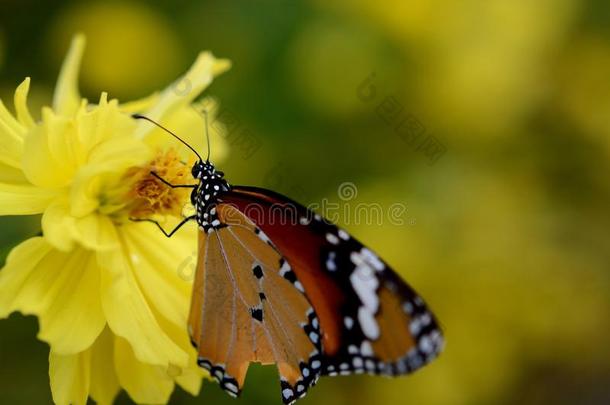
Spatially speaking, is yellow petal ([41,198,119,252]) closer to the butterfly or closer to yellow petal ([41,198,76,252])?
yellow petal ([41,198,76,252])

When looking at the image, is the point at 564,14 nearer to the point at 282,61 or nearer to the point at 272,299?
the point at 282,61

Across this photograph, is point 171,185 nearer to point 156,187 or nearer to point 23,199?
point 156,187

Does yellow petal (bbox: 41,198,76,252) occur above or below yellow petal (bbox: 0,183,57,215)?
above

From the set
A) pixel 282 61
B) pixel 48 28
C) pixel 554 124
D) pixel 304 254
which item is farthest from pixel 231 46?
pixel 304 254

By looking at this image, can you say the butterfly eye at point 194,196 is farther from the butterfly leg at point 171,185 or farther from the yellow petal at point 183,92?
the yellow petal at point 183,92

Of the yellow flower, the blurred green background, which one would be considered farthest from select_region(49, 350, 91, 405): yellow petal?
the blurred green background

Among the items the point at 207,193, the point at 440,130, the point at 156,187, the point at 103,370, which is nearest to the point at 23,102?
the point at 156,187

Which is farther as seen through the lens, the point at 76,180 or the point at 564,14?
the point at 564,14
